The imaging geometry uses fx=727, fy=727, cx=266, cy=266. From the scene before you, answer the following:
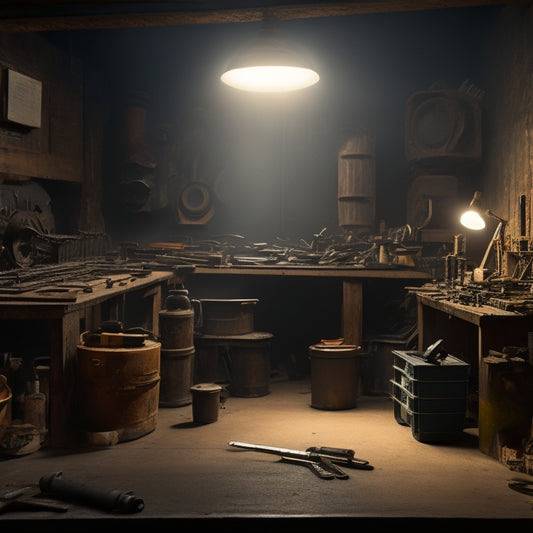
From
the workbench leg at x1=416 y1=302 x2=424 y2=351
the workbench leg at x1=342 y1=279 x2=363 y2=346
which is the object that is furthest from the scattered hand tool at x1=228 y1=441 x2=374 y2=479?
the workbench leg at x1=342 y1=279 x2=363 y2=346

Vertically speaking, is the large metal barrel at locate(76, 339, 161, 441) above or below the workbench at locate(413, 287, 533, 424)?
below

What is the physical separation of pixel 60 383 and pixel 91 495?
1288 mm

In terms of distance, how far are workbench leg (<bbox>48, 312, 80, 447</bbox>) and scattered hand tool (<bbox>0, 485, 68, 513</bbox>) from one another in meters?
1.01

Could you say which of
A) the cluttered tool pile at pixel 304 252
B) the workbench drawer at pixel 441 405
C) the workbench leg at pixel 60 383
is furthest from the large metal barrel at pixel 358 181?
the workbench leg at pixel 60 383

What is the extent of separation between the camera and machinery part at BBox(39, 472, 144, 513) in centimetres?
399

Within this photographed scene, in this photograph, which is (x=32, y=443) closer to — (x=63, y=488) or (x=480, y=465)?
(x=63, y=488)

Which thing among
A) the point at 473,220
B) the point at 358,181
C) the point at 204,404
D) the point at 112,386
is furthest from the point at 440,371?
the point at 358,181

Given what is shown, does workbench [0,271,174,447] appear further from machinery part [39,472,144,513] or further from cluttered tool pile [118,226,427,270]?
cluttered tool pile [118,226,427,270]

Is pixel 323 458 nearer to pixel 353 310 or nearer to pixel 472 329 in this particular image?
pixel 472 329

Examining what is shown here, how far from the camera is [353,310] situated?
26.7 feet

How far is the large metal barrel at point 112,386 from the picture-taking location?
17.7 feet

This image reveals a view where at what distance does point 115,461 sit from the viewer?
16.4ft

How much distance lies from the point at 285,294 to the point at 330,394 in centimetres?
285
